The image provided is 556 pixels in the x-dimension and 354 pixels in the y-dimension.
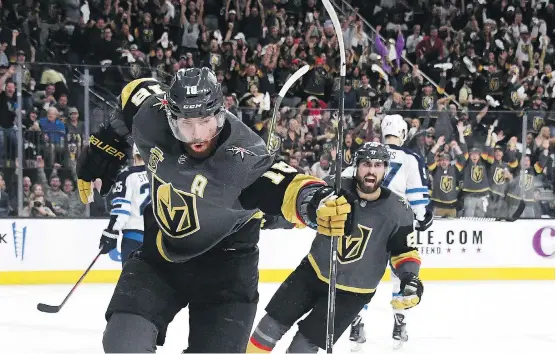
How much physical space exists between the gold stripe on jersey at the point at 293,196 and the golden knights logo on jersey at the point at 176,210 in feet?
1.00

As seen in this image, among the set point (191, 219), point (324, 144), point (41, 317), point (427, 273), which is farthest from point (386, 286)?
point (191, 219)

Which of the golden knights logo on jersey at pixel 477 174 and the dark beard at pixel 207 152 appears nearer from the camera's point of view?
the dark beard at pixel 207 152

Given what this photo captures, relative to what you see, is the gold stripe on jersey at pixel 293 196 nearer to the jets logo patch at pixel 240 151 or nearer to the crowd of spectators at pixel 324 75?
the jets logo patch at pixel 240 151

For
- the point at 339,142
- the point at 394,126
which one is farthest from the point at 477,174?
the point at 339,142

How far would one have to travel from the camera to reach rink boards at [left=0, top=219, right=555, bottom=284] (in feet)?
26.5

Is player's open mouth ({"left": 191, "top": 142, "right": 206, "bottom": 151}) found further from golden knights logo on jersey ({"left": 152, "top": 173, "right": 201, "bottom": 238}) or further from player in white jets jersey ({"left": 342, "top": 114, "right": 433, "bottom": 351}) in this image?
player in white jets jersey ({"left": 342, "top": 114, "right": 433, "bottom": 351})

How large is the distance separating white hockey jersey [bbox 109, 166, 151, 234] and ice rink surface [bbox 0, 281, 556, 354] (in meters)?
0.73

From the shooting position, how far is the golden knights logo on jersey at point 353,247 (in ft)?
14.5

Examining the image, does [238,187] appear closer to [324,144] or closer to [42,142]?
[42,142]

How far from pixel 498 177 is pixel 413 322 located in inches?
119

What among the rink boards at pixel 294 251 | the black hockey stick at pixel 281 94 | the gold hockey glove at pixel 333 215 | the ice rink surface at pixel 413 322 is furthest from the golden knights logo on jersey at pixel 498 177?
the gold hockey glove at pixel 333 215

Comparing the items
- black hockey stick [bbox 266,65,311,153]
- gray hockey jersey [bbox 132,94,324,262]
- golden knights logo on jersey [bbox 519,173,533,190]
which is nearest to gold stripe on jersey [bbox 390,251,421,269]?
black hockey stick [bbox 266,65,311,153]

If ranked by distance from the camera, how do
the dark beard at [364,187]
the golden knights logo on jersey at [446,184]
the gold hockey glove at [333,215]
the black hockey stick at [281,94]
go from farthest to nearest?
1. the golden knights logo on jersey at [446,184]
2. the dark beard at [364,187]
3. the black hockey stick at [281,94]
4. the gold hockey glove at [333,215]

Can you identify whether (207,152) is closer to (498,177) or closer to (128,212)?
(128,212)
